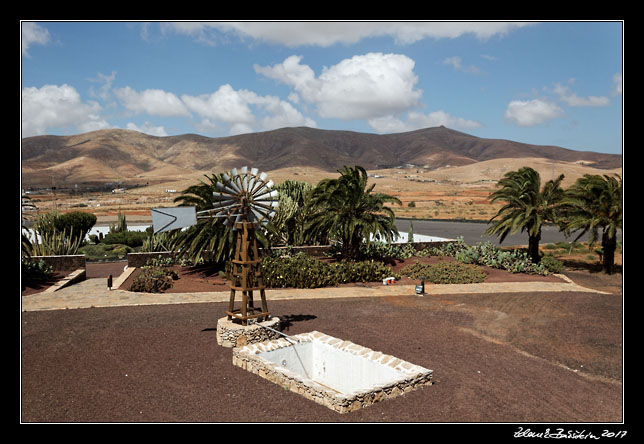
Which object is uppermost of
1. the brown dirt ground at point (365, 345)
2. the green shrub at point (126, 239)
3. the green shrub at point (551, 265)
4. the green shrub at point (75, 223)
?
the green shrub at point (75, 223)

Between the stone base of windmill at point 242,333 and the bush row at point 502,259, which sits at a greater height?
the bush row at point 502,259

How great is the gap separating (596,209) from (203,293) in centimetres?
1581

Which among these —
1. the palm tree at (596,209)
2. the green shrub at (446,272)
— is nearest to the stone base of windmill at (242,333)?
the green shrub at (446,272)

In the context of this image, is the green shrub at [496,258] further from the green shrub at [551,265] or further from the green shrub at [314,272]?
the green shrub at [314,272]

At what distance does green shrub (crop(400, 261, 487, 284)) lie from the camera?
1855 centimetres

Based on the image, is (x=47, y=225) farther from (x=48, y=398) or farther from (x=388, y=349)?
(x=388, y=349)

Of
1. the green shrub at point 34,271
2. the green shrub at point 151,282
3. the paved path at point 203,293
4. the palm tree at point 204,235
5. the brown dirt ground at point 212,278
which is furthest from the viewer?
the palm tree at point 204,235

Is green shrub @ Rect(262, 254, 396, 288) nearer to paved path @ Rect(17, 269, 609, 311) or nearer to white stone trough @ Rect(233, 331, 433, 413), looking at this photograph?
paved path @ Rect(17, 269, 609, 311)

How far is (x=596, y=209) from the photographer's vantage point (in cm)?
1998

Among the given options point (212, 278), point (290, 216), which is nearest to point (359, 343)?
point (212, 278)

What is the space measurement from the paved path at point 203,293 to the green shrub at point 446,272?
1.72 ft

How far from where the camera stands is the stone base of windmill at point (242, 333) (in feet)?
35.5

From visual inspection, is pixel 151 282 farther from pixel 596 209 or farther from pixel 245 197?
pixel 596 209

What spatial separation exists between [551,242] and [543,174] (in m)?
127
